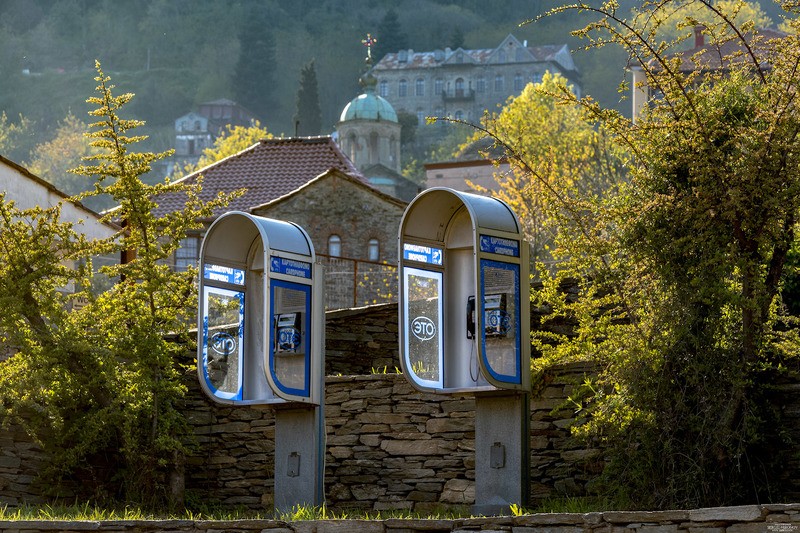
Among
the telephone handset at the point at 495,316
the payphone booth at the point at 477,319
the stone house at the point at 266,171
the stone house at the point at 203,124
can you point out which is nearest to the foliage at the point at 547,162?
the payphone booth at the point at 477,319

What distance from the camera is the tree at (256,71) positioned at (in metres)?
175

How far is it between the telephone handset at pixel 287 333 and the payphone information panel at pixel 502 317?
1840mm

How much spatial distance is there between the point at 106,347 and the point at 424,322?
4.46 metres

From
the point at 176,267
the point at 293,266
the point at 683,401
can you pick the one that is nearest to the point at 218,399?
the point at 293,266

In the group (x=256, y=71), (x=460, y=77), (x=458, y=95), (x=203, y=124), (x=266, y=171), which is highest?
(x=460, y=77)

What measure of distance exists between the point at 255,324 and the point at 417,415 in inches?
81.4

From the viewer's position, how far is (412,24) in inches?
7854

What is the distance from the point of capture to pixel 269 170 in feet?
140

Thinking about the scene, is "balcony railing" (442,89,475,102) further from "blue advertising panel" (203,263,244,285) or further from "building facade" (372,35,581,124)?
"blue advertising panel" (203,263,244,285)

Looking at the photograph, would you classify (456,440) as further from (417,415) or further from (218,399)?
(218,399)

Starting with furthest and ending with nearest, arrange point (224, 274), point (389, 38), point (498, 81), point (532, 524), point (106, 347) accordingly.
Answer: point (389, 38), point (498, 81), point (106, 347), point (224, 274), point (532, 524)

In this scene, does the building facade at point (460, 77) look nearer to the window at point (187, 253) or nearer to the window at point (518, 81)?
the window at point (518, 81)

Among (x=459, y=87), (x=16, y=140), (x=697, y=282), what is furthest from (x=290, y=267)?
(x=459, y=87)

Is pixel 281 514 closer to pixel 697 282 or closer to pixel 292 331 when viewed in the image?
pixel 292 331
